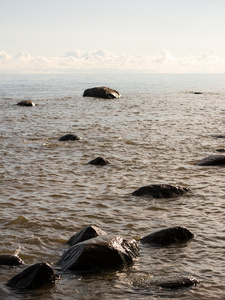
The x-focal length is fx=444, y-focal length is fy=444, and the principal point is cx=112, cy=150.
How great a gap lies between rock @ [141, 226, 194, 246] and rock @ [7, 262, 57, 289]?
2.18 m

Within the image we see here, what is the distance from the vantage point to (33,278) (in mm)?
6145

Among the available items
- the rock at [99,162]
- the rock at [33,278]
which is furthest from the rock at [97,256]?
the rock at [99,162]

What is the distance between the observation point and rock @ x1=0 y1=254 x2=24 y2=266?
688 cm

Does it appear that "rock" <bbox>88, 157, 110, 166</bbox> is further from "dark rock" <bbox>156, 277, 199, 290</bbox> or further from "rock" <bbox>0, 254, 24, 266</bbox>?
"dark rock" <bbox>156, 277, 199, 290</bbox>

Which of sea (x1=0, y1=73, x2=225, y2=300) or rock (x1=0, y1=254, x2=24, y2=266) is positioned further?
rock (x1=0, y1=254, x2=24, y2=266)

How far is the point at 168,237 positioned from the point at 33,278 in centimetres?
266

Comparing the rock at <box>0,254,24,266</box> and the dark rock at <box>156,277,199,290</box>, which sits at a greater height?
→ the dark rock at <box>156,277,199,290</box>

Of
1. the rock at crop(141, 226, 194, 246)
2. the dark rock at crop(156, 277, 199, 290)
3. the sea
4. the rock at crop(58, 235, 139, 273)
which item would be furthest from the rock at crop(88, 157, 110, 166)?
the dark rock at crop(156, 277, 199, 290)

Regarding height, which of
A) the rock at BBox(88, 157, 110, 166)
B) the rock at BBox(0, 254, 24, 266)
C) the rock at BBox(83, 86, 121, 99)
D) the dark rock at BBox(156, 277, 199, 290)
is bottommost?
the rock at BBox(0, 254, 24, 266)

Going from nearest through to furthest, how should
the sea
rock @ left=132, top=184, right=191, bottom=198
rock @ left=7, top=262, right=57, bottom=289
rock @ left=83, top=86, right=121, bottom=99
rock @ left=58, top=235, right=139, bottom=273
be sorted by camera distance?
rock @ left=7, top=262, right=57, bottom=289, the sea, rock @ left=58, top=235, right=139, bottom=273, rock @ left=132, top=184, right=191, bottom=198, rock @ left=83, top=86, right=121, bottom=99

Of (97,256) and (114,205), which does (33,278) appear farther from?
(114,205)

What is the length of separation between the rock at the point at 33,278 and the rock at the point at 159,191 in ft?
15.7

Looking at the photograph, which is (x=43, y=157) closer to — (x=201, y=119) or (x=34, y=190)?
(x=34, y=190)

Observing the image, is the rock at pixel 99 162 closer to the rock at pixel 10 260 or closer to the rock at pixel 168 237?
the rock at pixel 168 237
